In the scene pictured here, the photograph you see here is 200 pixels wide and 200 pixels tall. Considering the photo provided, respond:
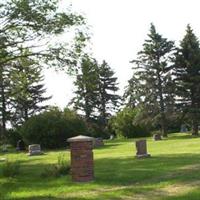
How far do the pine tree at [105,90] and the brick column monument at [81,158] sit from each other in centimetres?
6806

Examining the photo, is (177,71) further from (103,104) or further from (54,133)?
(103,104)

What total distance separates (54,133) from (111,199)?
35015 millimetres

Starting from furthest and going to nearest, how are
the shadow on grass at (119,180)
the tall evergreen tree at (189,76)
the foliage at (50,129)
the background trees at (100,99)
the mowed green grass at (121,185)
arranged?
the background trees at (100,99) < the tall evergreen tree at (189,76) < the foliage at (50,129) < the shadow on grass at (119,180) < the mowed green grass at (121,185)

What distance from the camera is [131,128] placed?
6719 cm

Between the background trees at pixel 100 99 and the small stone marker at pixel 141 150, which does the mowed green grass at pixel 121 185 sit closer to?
the small stone marker at pixel 141 150

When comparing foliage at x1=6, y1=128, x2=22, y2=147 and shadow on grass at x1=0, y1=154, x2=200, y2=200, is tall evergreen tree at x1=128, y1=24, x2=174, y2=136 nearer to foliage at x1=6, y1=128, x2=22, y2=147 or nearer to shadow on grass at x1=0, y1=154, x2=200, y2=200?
foliage at x1=6, y1=128, x2=22, y2=147

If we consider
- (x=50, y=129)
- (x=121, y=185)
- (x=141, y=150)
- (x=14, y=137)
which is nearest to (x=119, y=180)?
(x=121, y=185)

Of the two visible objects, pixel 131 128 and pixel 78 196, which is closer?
pixel 78 196

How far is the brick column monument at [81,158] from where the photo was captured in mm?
17844

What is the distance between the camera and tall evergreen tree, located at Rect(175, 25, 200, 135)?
2215 inches

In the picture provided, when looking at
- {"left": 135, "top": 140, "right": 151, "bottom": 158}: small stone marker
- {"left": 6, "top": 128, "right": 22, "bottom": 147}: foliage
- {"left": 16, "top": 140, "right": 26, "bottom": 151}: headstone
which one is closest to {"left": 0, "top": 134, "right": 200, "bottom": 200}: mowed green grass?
{"left": 135, "top": 140, "right": 151, "bottom": 158}: small stone marker

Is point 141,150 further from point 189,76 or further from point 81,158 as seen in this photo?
point 189,76

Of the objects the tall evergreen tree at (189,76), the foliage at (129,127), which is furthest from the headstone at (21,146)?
the foliage at (129,127)

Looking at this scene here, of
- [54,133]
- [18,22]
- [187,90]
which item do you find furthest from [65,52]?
[187,90]
